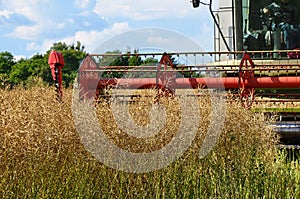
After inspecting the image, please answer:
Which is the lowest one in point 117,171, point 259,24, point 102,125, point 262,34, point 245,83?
point 117,171

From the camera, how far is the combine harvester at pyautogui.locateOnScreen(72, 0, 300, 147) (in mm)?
5441

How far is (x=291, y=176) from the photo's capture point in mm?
3865

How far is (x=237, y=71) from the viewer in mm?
6043

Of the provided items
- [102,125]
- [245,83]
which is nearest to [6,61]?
[245,83]

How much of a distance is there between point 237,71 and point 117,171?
3013 mm

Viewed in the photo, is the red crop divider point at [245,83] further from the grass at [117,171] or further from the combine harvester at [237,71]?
the grass at [117,171]

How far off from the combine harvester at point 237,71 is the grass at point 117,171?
773 millimetres

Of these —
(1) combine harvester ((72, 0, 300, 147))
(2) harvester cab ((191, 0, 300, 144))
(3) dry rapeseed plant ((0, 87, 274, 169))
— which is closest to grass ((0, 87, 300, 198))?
(3) dry rapeseed plant ((0, 87, 274, 169))

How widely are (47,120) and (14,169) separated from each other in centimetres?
34

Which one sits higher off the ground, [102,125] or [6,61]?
[6,61]

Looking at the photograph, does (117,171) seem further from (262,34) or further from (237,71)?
(262,34)

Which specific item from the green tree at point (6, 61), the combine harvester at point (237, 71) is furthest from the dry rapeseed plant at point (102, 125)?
the green tree at point (6, 61)

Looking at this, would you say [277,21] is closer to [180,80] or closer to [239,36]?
[239,36]

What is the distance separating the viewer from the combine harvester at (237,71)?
17.9 feet
